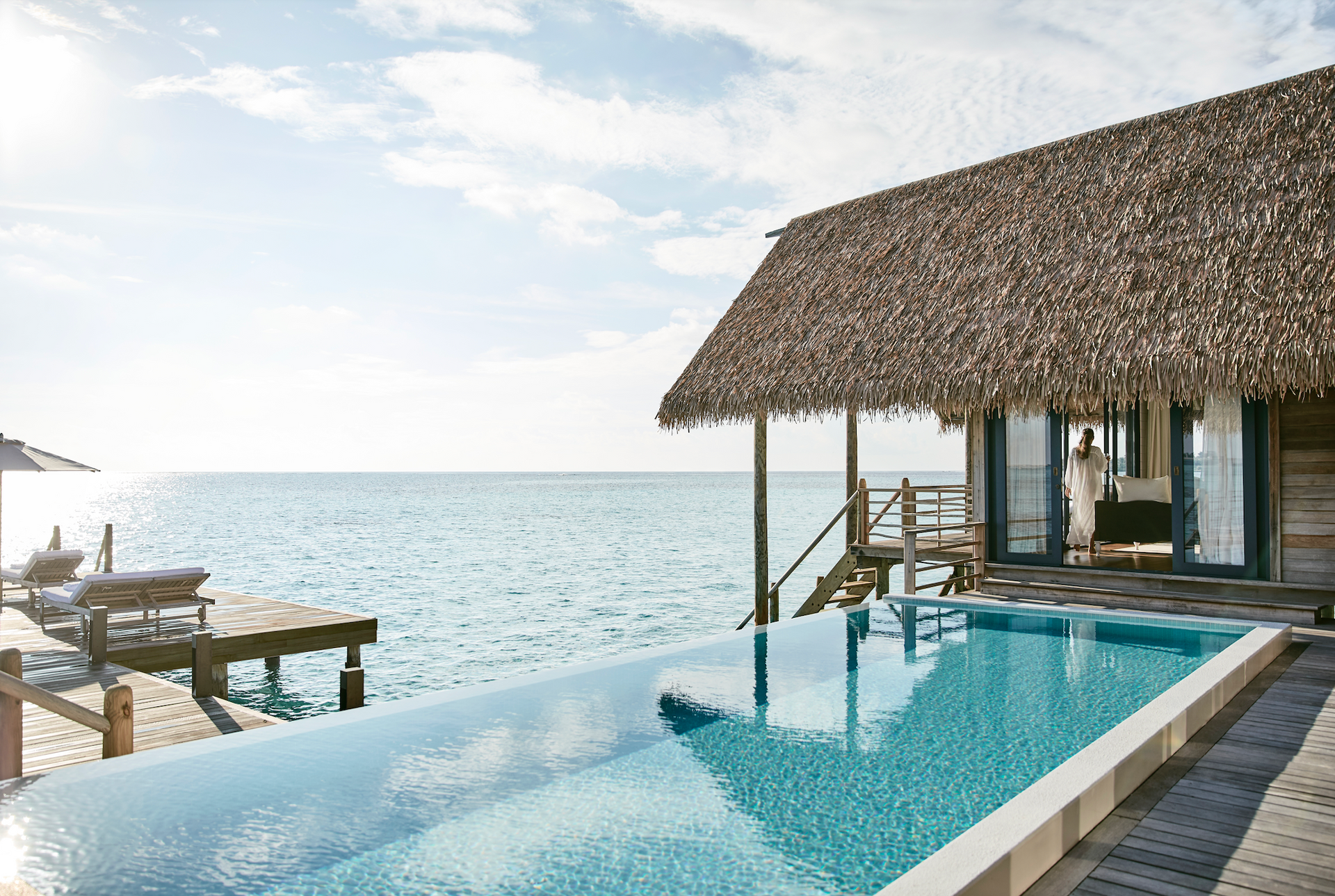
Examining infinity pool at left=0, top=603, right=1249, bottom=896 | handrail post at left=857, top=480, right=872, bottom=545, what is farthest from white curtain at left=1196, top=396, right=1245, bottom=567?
handrail post at left=857, top=480, right=872, bottom=545

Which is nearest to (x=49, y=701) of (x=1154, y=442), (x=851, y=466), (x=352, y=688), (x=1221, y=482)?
(x=352, y=688)

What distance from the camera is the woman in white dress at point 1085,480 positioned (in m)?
8.84

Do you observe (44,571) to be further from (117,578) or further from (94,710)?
(94,710)

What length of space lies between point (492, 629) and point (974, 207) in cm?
1178

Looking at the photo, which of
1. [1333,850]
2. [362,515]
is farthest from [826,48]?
[362,515]

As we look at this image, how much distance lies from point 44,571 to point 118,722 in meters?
8.12

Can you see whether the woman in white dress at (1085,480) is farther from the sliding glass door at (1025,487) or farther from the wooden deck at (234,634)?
the wooden deck at (234,634)

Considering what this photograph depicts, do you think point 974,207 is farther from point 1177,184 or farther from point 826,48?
point 826,48

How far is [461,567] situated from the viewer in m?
25.1

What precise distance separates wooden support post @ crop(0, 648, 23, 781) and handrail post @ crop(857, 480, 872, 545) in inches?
334

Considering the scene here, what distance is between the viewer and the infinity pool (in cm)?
298

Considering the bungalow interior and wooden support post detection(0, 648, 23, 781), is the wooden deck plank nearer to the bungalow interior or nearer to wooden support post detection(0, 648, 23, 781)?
wooden support post detection(0, 648, 23, 781)

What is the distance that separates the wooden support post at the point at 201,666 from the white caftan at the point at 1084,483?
824 centimetres

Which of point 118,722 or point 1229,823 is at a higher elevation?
point 118,722
